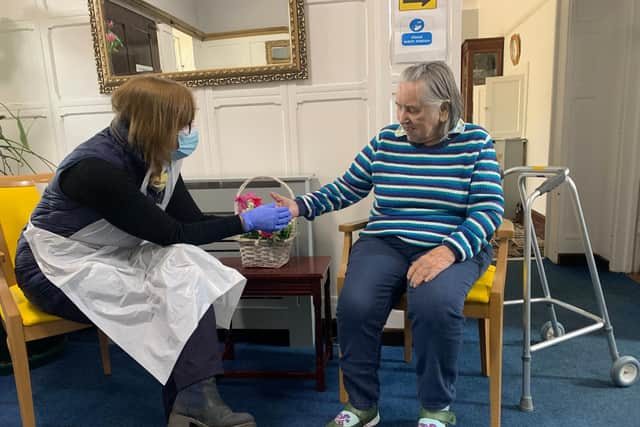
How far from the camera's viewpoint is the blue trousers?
1.27 m

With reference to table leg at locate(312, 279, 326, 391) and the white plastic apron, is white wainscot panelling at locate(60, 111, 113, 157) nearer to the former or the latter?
the white plastic apron

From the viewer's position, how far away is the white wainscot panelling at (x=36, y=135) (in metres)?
2.39

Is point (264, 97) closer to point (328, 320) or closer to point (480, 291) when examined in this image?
point (328, 320)

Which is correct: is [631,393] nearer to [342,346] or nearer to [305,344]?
[342,346]

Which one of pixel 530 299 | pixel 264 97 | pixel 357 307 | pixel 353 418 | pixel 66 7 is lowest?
pixel 353 418

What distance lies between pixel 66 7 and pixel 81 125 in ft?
1.90

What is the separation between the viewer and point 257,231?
5.72 ft

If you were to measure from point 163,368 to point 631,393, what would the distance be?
1614mm

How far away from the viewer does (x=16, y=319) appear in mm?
1386

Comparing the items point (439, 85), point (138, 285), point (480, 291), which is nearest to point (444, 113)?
point (439, 85)

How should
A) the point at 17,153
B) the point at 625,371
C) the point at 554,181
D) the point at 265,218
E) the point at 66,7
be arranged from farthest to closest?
the point at 17,153 < the point at 66,7 < the point at 625,371 < the point at 554,181 < the point at 265,218

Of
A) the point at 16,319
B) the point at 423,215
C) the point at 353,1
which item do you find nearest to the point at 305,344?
the point at 423,215

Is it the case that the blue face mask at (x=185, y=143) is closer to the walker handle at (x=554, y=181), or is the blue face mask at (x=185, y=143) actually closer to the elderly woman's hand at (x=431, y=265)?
the elderly woman's hand at (x=431, y=265)

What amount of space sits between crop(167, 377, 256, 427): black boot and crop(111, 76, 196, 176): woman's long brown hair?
2.19 feet
